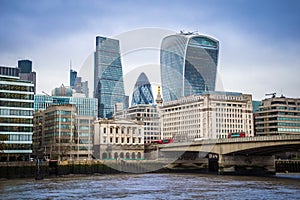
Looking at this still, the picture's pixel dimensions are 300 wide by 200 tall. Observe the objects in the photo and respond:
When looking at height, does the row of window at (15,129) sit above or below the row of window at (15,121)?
below

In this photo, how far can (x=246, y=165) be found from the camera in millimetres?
129625

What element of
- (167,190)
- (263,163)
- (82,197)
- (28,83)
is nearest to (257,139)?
(263,163)

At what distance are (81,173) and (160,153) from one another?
157ft

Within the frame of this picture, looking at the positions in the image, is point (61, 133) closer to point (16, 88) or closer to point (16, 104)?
point (16, 104)

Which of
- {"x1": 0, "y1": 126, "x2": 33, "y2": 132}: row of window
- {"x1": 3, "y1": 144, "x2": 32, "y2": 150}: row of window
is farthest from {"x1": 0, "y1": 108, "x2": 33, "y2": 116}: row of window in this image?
{"x1": 3, "y1": 144, "x2": 32, "y2": 150}: row of window

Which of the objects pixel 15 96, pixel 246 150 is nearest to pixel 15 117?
pixel 15 96

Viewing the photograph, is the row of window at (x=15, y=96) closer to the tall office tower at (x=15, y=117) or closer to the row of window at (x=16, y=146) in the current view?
the tall office tower at (x=15, y=117)

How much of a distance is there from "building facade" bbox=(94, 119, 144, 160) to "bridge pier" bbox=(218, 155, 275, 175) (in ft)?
176

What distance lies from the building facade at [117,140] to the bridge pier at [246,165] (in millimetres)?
53624

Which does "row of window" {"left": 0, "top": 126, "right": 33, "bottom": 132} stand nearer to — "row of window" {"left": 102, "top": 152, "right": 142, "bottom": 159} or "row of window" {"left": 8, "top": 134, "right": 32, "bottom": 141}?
"row of window" {"left": 8, "top": 134, "right": 32, "bottom": 141}

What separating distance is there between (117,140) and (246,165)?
209ft

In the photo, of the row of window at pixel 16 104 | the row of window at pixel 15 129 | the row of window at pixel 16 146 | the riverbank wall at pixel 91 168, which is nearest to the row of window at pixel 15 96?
the row of window at pixel 16 104

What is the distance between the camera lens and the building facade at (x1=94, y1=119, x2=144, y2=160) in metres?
175

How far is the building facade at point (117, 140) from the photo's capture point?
174750 mm
